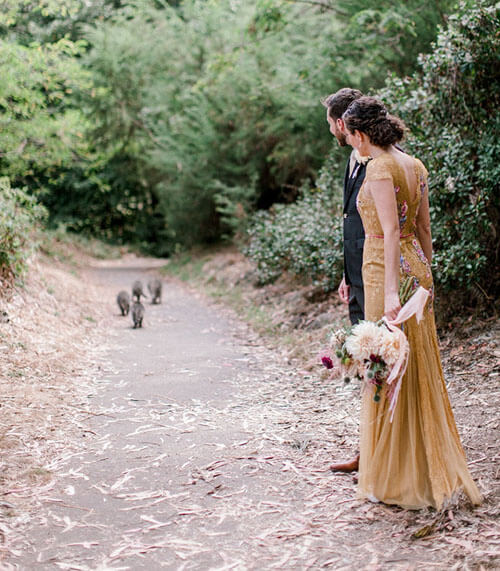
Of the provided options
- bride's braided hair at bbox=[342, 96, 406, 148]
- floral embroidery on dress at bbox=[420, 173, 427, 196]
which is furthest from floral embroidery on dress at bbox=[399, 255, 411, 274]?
bride's braided hair at bbox=[342, 96, 406, 148]

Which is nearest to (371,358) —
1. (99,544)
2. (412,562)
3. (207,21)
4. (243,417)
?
(412,562)

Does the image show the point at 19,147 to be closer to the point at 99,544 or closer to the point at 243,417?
the point at 243,417

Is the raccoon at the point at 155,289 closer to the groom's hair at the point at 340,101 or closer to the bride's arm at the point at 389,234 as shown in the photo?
the groom's hair at the point at 340,101

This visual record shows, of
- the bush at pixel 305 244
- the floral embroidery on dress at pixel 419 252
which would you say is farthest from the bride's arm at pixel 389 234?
the bush at pixel 305 244

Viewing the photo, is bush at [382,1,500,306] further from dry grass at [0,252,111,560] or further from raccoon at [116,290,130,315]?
raccoon at [116,290,130,315]

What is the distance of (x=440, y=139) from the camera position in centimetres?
625

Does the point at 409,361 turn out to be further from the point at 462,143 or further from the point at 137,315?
the point at 137,315

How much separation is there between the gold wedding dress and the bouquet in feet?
0.34

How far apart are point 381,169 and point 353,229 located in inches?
27.7

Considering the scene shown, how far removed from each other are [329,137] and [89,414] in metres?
9.57

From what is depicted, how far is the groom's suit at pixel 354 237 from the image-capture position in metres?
3.79

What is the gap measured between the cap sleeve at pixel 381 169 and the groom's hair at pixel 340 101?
2.11 feet

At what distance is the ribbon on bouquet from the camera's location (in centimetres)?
315

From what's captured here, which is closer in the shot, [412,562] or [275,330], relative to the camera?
[412,562]
